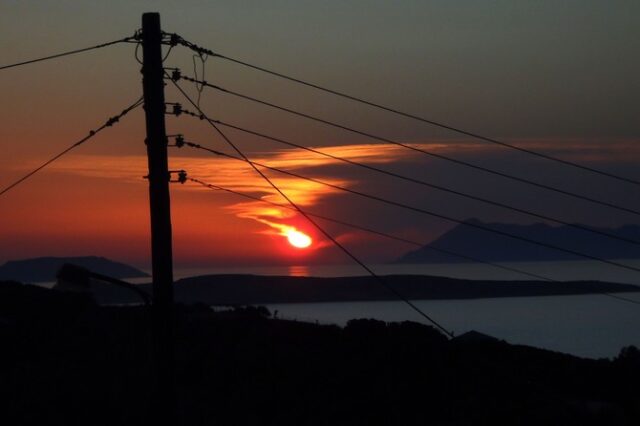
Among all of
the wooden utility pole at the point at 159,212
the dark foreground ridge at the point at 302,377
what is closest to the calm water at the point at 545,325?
the dark foreground ridge at the point at 302,377

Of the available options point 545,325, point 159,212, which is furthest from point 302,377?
point 545,325

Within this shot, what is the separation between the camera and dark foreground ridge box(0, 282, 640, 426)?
95.1ft

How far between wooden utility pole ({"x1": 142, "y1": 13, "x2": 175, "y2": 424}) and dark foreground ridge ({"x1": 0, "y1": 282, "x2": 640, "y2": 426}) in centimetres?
520

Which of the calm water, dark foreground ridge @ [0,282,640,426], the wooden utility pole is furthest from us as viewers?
the calm water

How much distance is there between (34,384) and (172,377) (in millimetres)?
15447

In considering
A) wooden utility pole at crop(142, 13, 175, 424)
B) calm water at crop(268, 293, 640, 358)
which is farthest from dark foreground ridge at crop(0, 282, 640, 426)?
calm water at crop(268, 293, 640, 358)

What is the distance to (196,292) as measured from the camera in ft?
579

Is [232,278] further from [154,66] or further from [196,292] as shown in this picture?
[154,66]

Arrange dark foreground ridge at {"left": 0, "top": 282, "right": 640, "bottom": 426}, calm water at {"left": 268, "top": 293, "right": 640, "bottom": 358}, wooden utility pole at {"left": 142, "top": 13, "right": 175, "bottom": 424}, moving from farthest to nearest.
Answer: calm water at {"left": 268, "top": 293, "right": 640, "bottom": 358}
dark foreground ridge at {"left": 0, "top": 282, "right": 640, "bottom": 426}
wooden utility pole at {"left": 142, "top": 13, "right": 175, "bottom": 424}

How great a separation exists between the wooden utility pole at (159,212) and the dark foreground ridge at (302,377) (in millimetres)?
5201

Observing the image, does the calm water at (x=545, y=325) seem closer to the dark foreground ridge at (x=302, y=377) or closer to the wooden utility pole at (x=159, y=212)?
the dark foreground ridge at (x=302, y=377)

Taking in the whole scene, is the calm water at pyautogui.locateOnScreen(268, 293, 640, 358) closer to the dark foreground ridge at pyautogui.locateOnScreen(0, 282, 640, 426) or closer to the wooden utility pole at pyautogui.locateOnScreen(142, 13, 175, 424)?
the dark foreground ridge at pyautogui.locateOnScreen(0, 282, 640, 426)

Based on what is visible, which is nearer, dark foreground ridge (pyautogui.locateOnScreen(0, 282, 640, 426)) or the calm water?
dark foreground ridge (pyautogui.locateOnScreen(0, 282, 640, 426))

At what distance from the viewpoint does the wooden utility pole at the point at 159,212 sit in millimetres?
18575
